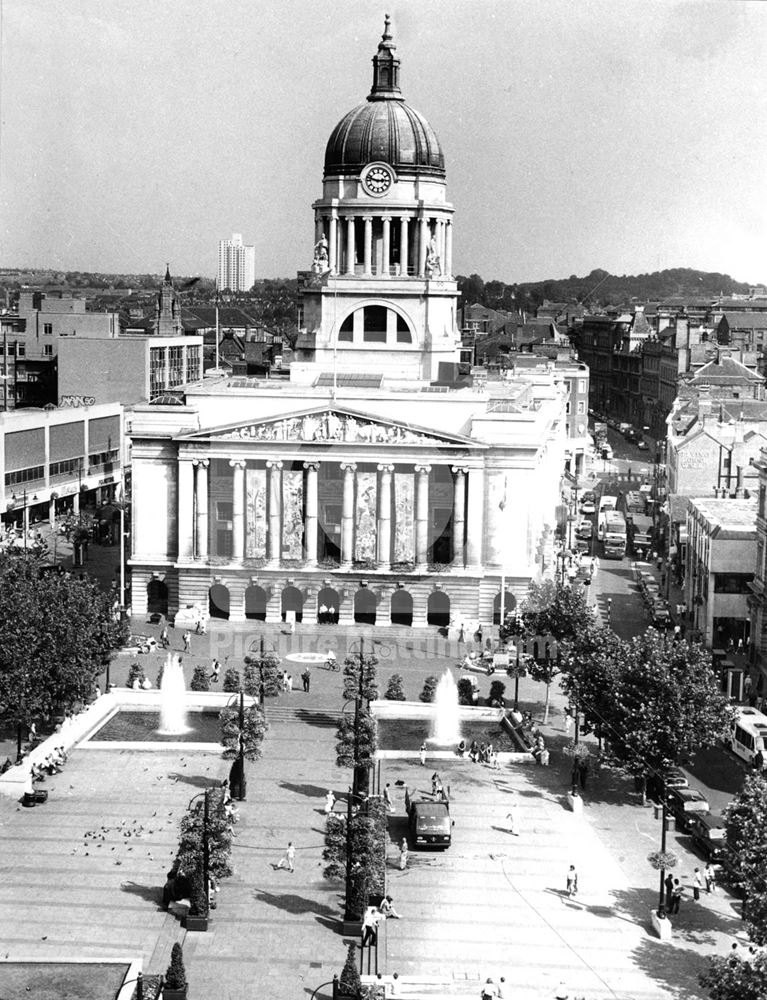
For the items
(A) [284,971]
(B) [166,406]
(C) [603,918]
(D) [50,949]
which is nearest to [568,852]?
(C) [603,918]

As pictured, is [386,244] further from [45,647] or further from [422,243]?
[45,647]

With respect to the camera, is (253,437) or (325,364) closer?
(253,437)

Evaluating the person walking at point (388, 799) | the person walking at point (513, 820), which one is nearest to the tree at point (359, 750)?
the person walking at point (388, 799)

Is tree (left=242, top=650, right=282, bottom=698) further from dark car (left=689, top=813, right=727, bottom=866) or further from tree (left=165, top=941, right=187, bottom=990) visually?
tree (left=165, top=941, right=187, bottom=990)

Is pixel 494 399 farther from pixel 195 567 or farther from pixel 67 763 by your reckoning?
pixel 67 763

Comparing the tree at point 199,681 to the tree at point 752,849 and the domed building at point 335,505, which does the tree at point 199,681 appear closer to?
the domed building at point 335,505

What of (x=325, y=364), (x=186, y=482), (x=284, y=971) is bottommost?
(x=284, y=971)

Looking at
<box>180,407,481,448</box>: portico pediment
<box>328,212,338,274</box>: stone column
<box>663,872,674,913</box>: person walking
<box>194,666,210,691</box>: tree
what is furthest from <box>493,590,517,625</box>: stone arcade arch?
<box>663,872,674,913</box>: person walking
